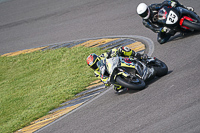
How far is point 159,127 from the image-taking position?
5.57 m

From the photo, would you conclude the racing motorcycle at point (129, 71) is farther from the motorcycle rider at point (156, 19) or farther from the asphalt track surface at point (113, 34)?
the motorcycle rider at point (156, 19)

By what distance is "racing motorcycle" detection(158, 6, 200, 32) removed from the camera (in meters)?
9.67

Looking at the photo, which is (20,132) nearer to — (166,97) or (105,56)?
(105,56)

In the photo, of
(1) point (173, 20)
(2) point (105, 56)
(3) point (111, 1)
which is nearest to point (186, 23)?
(1) point (173, 20)

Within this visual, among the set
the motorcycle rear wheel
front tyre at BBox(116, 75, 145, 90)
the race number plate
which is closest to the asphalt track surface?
front tyre at BBox(116, 75, 145, 90)

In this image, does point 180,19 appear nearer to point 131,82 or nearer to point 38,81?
point 131,82

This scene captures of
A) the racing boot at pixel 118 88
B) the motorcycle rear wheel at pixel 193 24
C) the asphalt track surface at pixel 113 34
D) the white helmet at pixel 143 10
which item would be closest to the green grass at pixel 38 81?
the asphalt track surface at pixel 113 34

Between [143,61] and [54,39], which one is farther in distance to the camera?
[54,39]

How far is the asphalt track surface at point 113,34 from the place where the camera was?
5953 millimetres

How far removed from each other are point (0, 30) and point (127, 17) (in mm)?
7098

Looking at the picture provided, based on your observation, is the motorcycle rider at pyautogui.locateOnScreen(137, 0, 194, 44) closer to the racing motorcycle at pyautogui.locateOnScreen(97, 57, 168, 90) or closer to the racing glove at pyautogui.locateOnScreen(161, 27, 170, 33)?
the racing glove at pyautogui.locateOnScreen(161, 27, 170, 33)

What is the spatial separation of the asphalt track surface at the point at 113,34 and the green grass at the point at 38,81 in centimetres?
115

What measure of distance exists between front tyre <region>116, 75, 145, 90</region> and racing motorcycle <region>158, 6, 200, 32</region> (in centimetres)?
292

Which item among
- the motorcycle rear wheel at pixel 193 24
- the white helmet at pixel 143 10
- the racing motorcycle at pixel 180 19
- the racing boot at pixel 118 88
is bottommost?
the racing boot at pixel 118 88
